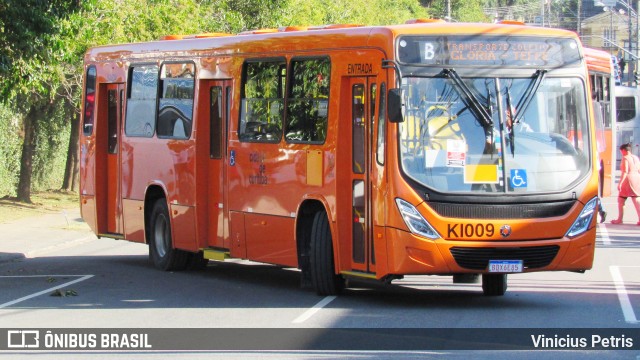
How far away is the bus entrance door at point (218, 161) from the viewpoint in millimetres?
16625

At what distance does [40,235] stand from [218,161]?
30.2 ft

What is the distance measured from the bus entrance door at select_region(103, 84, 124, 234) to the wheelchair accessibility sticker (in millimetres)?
8066

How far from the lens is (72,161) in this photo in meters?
38.7

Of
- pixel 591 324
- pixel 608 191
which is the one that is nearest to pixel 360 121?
pixel 591 324

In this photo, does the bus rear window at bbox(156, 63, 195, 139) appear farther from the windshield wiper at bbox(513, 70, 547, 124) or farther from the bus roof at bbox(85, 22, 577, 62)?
the windshield wiper at bbox(513, 70, 547, 124)

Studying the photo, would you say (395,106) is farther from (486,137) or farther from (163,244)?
(163,244)

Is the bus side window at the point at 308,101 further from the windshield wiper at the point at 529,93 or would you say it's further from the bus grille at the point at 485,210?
the windshield wiper at the point at 529,93

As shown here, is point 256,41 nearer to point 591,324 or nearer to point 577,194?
point 577,194

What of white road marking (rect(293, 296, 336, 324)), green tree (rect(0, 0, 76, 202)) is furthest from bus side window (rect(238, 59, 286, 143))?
green tree (rect(0, 0, 76, 202))

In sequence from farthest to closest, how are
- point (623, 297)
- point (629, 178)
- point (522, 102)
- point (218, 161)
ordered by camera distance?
point (629, 178), point (218, 161), point (623, 297), point (522, 102)

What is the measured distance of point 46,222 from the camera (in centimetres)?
2811

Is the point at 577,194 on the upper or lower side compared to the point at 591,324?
upper

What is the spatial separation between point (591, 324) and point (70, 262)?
10.6 m

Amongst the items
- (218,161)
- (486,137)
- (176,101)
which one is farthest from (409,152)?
(176,101)
